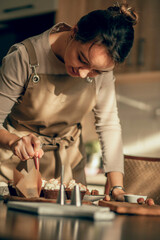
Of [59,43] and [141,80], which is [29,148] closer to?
[59,43]

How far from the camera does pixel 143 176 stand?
1.90m

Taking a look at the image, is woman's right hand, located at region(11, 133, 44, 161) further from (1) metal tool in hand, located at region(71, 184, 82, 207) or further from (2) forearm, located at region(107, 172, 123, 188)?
(2) forearm, located at region(107, 172, 123, 188)

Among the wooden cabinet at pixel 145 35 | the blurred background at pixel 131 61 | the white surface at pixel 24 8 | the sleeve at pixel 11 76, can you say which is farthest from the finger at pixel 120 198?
the white surface at pixel 24 8

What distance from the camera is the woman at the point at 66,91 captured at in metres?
1.35

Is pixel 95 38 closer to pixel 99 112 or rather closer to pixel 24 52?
pixel 24 52

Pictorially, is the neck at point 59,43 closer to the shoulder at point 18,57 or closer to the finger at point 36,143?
the shoulder at point 18,57

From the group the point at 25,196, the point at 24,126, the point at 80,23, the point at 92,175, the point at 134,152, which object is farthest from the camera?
the point at 134,152

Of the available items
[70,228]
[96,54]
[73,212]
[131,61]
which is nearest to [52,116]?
[96,54]

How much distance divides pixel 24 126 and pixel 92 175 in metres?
1.74

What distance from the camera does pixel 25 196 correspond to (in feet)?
4.09

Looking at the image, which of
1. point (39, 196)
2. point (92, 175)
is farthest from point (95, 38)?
point (92, 175)

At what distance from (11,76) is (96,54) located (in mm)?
362

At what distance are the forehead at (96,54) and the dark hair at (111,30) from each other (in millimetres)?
14

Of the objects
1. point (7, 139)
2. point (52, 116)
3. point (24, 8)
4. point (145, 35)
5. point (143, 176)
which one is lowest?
point (143, 176)
